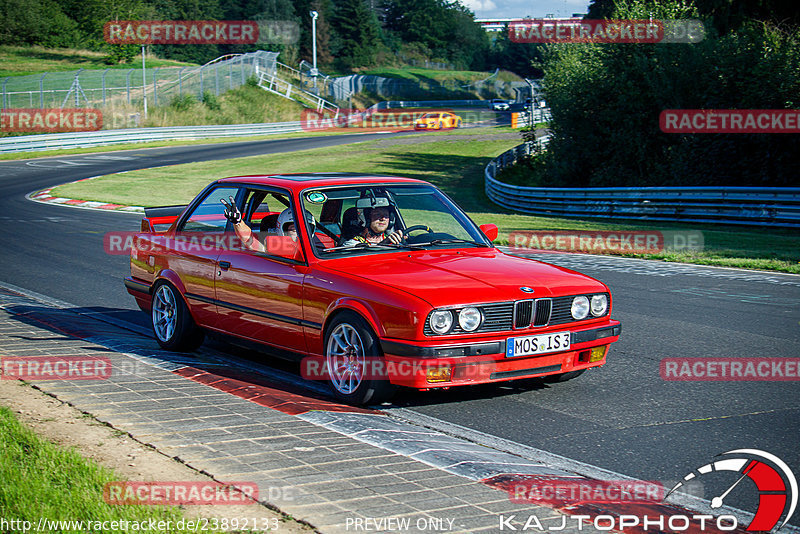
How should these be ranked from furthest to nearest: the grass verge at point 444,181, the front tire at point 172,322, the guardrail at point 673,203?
1. the guardrail at point 673,203
2. the grass verge at point 444,181
3. the front tire at point 172,322

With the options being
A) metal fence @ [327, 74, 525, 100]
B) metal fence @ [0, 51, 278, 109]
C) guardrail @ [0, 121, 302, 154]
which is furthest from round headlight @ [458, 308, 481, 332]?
metal fence @ [327, 74, 525, 100]

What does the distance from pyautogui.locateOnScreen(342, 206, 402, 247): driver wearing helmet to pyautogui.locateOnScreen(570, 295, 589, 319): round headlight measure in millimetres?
1587

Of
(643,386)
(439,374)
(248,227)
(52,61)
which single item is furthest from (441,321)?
(52,61)

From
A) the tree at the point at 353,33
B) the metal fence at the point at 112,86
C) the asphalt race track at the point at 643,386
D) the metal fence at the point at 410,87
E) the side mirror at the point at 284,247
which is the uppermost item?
the tree at the point at 353,33

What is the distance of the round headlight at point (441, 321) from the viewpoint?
Answer: 5625 mm

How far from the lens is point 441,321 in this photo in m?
5.66

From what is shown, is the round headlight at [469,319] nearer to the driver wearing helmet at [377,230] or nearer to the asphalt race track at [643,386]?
the asphalt race track at [643,386]

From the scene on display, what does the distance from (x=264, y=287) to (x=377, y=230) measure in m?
1.03

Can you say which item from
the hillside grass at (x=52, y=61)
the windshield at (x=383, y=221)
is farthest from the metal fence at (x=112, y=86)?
the windshield at (x=383, y=221)

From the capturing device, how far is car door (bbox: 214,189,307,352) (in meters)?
6.60

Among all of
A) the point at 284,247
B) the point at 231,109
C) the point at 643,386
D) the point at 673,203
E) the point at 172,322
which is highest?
the point at 231,109

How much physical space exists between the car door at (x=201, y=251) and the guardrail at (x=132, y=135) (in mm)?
40727

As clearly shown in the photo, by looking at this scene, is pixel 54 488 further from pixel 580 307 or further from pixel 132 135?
pixel 132 135

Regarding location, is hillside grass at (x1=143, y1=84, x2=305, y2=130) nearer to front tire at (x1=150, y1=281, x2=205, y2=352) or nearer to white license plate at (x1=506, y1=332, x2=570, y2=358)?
front tire at (x1=150, y1=281, x2=205, y2=352)
